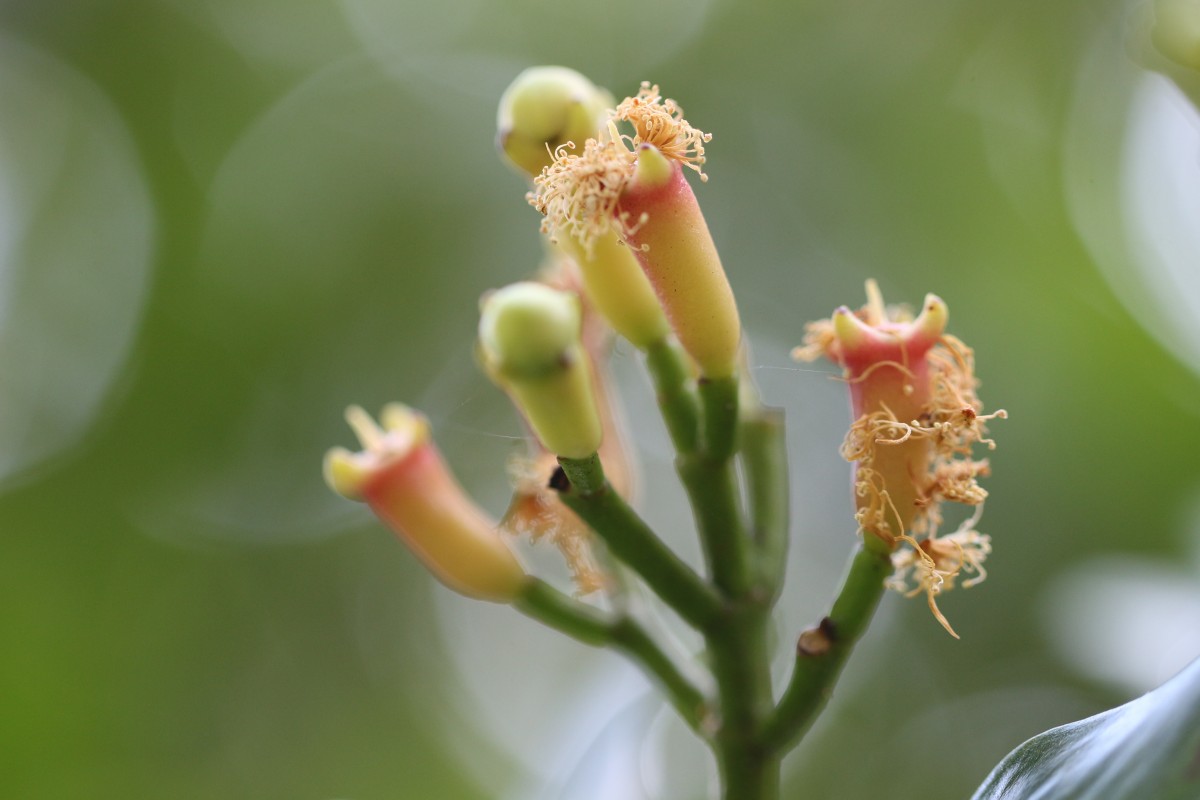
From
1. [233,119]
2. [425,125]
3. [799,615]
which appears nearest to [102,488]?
[233,119]

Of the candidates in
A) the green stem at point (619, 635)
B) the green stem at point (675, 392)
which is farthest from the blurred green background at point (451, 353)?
the green stem at point (675, 392)

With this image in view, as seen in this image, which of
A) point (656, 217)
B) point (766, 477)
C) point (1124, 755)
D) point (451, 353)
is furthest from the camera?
point (451, 353)

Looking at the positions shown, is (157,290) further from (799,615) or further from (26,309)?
(799,615)

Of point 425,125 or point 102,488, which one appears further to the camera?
point 425,125

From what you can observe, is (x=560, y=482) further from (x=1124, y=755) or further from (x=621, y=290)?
(x=1124, y=755)

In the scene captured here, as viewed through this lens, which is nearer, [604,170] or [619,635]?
[604,170]

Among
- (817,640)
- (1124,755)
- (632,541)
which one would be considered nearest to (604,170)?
(632,541)

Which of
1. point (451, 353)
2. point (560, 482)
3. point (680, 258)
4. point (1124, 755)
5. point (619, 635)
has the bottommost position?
point (1124, 755)
